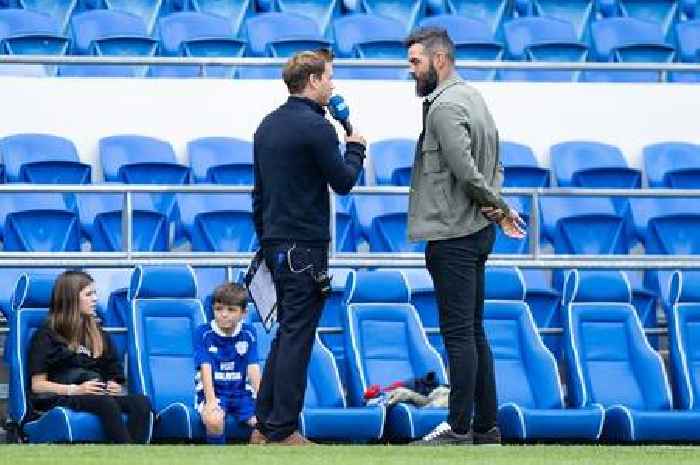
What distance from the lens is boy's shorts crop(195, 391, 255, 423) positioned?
1066cm

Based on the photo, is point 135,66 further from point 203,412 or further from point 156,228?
point 203,412

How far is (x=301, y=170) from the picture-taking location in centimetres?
871

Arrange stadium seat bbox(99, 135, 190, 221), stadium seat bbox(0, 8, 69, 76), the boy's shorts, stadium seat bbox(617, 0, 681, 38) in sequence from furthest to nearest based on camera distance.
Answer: stadium seat bbox(617, 0, 681, 38), stadium seat bbox(0, 8, 69, 76), stadium seat bbox(99, 135, 190, 221), the boy's shorts

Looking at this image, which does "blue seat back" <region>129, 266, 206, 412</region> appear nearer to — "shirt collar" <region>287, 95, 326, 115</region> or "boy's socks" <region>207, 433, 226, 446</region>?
"boy's socks" <region>207, 433, 226, 446</region>

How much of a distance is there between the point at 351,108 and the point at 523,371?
3.07 metres

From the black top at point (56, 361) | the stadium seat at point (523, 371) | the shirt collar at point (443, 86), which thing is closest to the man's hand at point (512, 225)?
the shirt collar at point (443, 86)

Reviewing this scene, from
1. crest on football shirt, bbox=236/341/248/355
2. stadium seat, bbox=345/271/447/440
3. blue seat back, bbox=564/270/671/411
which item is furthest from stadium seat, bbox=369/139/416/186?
crest on football shirt, bbox=236/341/248/355

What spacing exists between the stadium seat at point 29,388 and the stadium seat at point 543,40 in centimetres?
549

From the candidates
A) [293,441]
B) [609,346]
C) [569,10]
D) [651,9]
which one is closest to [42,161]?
[609,346]

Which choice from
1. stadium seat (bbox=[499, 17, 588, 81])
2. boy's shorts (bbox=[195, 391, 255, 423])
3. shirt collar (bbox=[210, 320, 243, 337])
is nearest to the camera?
shirt collar (bbox=[210, 320, 243, 337])

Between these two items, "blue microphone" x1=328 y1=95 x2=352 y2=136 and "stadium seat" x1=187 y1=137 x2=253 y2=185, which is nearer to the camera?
"blue microphone" x1=328 y1=95 x2=352 y2=136

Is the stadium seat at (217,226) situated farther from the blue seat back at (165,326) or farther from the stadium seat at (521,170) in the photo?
the stadium seat at (521,170)

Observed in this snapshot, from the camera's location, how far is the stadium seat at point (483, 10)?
16.6 metres

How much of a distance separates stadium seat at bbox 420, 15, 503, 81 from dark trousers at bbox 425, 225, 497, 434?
6.16 meters
